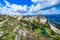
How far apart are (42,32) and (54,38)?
0.43 m

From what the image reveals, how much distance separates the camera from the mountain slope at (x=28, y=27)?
578cm

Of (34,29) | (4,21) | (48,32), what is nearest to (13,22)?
(4,21)

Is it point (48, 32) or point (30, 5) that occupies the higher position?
point (30, 5)

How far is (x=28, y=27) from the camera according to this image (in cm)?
592

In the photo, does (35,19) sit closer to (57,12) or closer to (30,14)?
(30,14)

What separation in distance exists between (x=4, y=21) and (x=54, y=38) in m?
1.71

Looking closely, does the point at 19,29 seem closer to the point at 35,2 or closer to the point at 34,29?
the point at 34,29

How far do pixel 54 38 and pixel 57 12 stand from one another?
86cm

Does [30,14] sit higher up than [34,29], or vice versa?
[30,14]

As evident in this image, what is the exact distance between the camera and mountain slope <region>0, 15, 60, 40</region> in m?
5.78

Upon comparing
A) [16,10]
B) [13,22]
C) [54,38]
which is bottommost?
[54,38]

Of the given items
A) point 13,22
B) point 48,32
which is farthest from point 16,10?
point 48,32

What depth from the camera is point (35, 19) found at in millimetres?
5961

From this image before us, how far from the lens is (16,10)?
6051 mm
